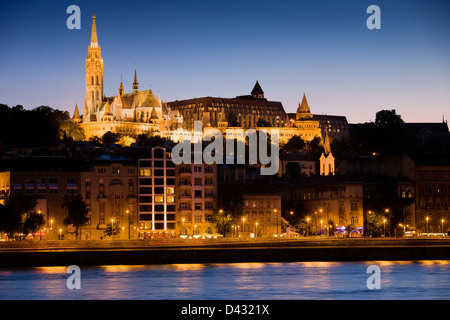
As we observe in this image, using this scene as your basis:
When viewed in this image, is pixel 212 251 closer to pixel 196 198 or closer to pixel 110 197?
pixel 110 197

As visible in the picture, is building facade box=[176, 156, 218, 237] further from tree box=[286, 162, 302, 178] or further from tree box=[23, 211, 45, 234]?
tree box=[286, 162, 302, 178]

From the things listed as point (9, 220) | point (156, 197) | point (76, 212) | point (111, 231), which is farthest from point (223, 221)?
point (9, 220)

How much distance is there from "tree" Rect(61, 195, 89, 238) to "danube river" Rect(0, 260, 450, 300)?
17428 millimetres

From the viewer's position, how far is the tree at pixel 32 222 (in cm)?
9769

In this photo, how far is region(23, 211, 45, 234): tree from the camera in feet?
320

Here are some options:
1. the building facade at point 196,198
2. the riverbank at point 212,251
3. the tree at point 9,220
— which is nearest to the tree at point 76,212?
the tree at point 9,220

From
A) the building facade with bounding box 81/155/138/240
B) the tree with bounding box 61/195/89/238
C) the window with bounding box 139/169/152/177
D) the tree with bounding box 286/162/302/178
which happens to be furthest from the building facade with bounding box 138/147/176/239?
the tree with bounding box 286/162/302/178

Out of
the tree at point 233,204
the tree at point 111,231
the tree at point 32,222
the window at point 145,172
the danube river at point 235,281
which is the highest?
the window at point 145,172

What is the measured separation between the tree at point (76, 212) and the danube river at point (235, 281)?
686 inches

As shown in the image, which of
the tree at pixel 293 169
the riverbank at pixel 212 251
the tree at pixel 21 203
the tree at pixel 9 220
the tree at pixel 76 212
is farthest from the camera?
the tree at pixel 293 169

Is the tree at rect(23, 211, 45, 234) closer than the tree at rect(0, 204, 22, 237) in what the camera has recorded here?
No

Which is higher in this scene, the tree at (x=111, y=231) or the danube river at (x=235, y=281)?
the tree at (x=111, y=231)

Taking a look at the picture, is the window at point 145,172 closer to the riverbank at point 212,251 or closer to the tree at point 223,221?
the tree at point 223,221
